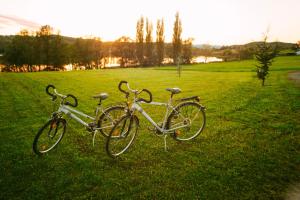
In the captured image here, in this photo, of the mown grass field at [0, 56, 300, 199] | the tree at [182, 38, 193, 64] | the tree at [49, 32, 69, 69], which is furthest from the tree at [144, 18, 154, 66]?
the mown grass field at [0, 56, 300, 199]

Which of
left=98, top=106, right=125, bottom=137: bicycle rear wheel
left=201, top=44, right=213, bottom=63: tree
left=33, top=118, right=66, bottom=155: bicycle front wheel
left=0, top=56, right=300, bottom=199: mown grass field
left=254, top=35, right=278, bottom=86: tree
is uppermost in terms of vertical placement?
left=201, top=44, right=213, bottom=63: tree

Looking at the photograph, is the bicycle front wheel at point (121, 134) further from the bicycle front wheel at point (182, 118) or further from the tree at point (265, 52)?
the tree at point (265, 52)

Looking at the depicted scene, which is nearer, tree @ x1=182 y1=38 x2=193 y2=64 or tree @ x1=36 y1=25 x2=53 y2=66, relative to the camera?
tree @ x1=36 y1=25 x2=53 y2=66

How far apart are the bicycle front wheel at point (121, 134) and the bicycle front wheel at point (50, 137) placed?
53.1 inches

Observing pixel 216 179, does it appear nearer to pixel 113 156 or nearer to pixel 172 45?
pixel 113 156

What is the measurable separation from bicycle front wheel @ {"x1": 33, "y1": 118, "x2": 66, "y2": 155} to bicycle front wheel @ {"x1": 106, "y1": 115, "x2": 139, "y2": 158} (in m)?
1.35

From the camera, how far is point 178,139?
6.47 meters

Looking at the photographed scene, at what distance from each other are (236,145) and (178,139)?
1564 mm

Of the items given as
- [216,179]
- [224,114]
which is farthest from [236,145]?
[224,114]

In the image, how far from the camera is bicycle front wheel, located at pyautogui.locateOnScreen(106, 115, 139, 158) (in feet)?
17.5

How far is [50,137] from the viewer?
5773mm

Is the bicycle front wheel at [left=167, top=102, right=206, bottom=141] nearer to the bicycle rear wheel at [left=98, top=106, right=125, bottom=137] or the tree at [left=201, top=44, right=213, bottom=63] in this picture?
the bicycle rear wheel at [left=98, top=106, right=125, bottom=137]

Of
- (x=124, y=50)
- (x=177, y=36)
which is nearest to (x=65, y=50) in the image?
(x=124, y=50)

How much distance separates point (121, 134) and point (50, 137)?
1813 mm
